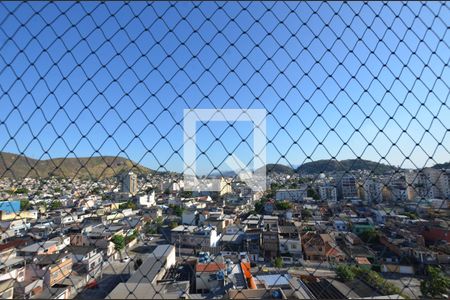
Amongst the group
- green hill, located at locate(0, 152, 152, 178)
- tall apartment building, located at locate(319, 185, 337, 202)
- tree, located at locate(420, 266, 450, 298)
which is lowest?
tree, located at locate(420, 266, 450, 298)

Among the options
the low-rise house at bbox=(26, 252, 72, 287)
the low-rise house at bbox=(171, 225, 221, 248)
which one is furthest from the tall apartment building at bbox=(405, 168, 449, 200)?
the low-rise house at bbox=(171, 225, 221, 248)

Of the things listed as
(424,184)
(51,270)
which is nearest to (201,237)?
(51,270)

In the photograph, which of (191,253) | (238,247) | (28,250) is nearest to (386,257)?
(238,247)

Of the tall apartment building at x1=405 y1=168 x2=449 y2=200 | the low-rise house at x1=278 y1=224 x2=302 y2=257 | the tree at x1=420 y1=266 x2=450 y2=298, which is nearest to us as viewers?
the tall apartment building at x1=405 y1=168 x2=449 y2=200

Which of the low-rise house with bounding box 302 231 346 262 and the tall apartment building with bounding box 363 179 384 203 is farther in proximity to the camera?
the low-rise house with bounding box 302 231 346 262

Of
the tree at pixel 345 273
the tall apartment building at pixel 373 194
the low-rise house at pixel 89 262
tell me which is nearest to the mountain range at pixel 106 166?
the tall apartment building at pixel 373 194

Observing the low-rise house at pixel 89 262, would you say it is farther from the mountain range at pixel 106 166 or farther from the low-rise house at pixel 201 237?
the low-rise house at pixel 201 237

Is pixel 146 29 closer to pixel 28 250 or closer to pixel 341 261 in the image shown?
pixel 28 250

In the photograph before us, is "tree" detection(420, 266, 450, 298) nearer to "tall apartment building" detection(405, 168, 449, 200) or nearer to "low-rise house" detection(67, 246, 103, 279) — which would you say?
"tall apartment building" detection(405, 168, 449, 200)

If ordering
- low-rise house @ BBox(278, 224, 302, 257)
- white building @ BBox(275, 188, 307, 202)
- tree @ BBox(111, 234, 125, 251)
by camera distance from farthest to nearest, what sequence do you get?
tree @ BBox(111, 234, 125, 251)
low-rise house @ BBox(278, 224, 302, 257)
white building @ BBox(275, 188, 307, 202)
